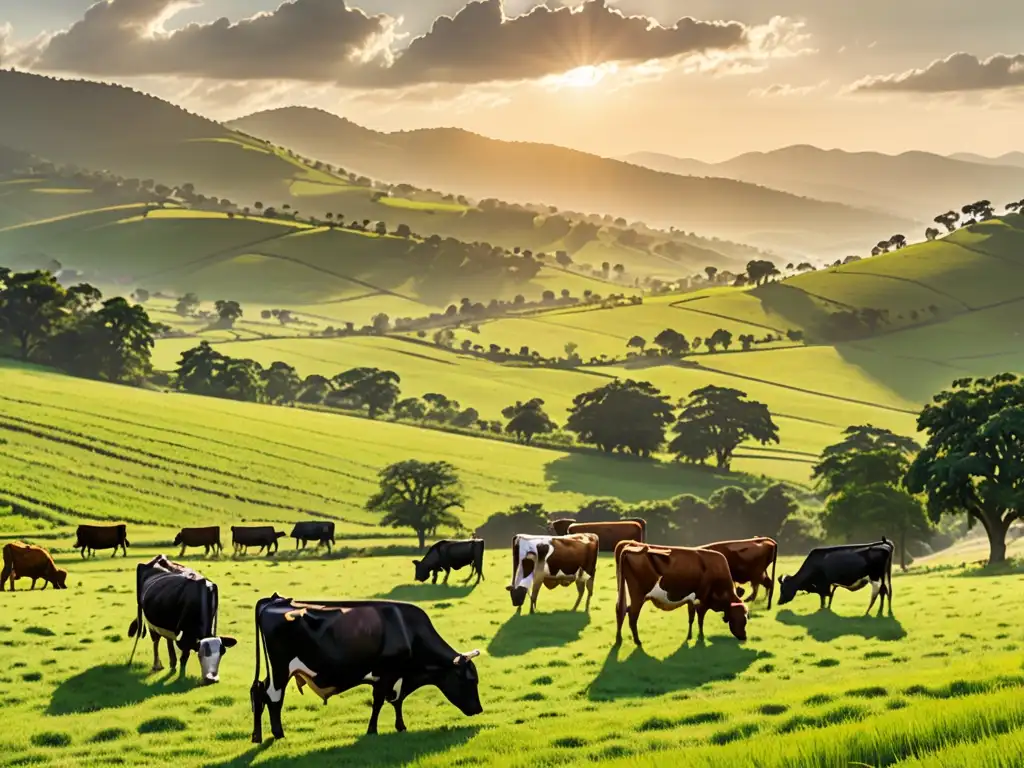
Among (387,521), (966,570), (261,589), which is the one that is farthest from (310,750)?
(387,521)

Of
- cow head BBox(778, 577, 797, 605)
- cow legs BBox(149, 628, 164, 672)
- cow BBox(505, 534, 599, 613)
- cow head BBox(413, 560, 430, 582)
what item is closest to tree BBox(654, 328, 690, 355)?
cow head BBox(413, 560, 430, 582)

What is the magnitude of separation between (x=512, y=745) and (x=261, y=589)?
23.3 m

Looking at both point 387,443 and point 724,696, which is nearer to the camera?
point 724,696

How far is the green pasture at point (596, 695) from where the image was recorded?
11.5 metres

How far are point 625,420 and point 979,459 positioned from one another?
6364 centimetres

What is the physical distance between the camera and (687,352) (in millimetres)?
170250

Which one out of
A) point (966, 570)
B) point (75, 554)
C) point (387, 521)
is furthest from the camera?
point (387, 521)

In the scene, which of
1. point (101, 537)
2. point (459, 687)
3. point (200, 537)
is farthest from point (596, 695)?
point (200, 537)

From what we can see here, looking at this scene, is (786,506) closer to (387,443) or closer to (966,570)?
(966,570)

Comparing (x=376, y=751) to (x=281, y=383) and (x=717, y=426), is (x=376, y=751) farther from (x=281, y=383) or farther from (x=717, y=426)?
(x=281, y=383)

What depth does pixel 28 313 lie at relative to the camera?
115m

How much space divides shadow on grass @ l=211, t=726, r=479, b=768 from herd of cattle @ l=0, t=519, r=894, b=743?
49cm

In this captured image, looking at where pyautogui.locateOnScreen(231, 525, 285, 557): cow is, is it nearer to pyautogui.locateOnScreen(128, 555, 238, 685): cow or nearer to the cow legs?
the cow legs

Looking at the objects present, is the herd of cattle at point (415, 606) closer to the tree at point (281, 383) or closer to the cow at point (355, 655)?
the cow at point (355, 655)
